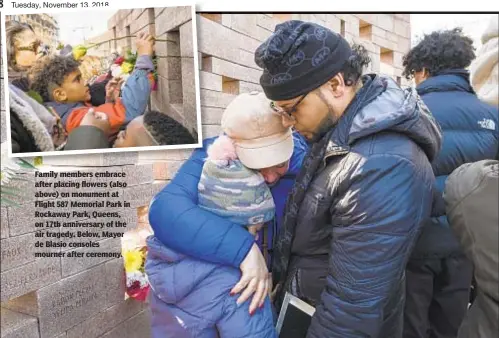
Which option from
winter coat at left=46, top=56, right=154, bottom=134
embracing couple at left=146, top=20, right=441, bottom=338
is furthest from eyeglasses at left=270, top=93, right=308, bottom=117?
winter coat at left=46, top=56, right=154, bottom=134

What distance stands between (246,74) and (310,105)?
1055 mm

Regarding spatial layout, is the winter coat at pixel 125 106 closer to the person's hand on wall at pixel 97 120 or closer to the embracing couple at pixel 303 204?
the person's hand on wall at pixel 97 120

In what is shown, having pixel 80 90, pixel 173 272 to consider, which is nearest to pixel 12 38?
pixel 80 90

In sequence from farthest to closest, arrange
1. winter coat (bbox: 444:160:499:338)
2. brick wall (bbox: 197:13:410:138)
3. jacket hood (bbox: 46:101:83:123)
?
1. brick wall (bbox: 197:13:410:138)
2. jacket hood (bbox: 46:101:83:123)
3. winter coat (bbox: 444:160:499:338)

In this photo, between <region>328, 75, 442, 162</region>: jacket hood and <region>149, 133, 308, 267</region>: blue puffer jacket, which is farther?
<region>149, 133, 308, 267</region>: blue puffer jacket

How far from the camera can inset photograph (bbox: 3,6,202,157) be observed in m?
1.49

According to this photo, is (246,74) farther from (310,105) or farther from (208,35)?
(310,105)

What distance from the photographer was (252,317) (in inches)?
44.2

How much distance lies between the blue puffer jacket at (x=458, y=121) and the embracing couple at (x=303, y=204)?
83cm

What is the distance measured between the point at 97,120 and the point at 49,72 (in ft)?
0.78

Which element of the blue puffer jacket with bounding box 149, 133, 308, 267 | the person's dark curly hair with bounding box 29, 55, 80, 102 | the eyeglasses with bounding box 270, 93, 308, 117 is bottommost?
the blue puffer jacket with bounding box 149, 133, 308, 267

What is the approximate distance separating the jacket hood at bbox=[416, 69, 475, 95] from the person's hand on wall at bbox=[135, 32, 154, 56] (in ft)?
3.96

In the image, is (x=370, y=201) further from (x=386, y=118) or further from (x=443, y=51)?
(x=443, y=51)

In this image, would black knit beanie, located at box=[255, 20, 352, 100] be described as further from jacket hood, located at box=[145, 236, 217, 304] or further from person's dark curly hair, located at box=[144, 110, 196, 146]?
person's dark curly hair, located at box=[144, 110, 196, 146]
